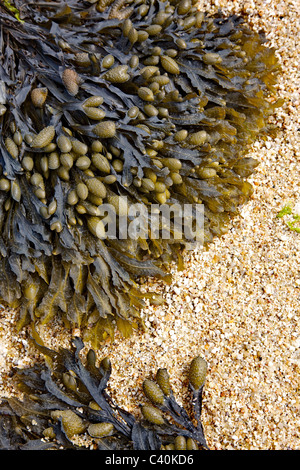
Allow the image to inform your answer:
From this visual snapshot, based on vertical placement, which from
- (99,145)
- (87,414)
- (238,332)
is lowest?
(87,414)

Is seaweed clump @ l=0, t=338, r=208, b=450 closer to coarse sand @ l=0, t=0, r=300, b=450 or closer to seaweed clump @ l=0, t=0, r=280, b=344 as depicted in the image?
coarse sand @ l=0, t=0, r=300, b=450

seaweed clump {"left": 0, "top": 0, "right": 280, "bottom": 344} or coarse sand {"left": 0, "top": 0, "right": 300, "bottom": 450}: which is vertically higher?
seaweed clump {"left": 0, "top": 0, "right": 280, "bottom": 344}

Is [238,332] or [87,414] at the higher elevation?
[238,332]

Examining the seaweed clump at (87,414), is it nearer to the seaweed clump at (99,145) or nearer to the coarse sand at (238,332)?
the coarse sand at (238,332)

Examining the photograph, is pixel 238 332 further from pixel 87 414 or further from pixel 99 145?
pixel 99 145

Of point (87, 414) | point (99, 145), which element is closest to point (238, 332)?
point (87, 414)

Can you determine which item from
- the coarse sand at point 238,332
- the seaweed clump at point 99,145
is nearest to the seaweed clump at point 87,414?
the coarse sand at point 238,332

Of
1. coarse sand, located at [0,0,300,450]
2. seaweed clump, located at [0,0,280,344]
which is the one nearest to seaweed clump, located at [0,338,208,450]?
coarse sand, located at [0,0,300,450]
